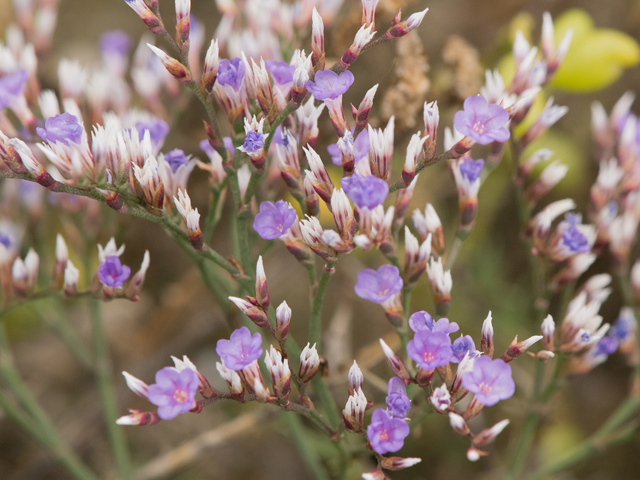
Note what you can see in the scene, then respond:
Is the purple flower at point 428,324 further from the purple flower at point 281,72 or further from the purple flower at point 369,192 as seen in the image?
the purple flower at point 281,72

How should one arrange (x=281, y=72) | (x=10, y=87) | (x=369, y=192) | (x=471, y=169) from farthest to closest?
(x=10, y=87) < (x=471, y=169) < (x=281, y=72) < (x=369, y=192)

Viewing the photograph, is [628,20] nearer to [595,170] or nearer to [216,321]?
[595,170]

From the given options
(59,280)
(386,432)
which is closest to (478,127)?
(386,432)

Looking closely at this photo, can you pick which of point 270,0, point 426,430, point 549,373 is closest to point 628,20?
point 549,373

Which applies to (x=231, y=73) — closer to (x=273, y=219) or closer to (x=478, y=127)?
(x=273, y=219)

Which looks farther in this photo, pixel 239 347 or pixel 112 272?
pixel 112 272
